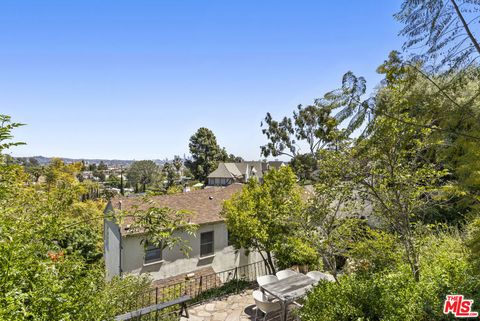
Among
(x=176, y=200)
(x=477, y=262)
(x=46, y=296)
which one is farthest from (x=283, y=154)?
(x=46, y=296)

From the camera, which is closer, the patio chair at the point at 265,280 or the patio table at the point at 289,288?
the patio table at the point at 289,288

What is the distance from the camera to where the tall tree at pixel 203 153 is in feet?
150

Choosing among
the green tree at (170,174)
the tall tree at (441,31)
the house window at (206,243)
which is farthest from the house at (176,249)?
the green tree at (170,174)

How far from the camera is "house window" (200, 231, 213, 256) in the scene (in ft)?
42.3

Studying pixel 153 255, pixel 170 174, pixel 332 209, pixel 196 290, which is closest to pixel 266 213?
pixel 332 209

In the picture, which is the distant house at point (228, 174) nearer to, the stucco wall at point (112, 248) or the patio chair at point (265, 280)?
the stucco wall at point (112, 248)

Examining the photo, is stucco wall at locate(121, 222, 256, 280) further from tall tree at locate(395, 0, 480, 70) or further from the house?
tall tree at locate(395, 0, 480, 70)

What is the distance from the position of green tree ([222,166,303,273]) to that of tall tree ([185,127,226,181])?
118 ft

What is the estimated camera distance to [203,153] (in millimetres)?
46594

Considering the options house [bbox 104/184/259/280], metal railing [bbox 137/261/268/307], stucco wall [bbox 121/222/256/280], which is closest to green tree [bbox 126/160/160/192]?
house [bbox 104/184/259/280]

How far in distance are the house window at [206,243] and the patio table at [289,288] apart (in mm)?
6331

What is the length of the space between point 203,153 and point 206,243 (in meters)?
34.4

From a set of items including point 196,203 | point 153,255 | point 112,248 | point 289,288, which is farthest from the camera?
point 196,203

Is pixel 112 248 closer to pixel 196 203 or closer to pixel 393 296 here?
pixel 196 203
